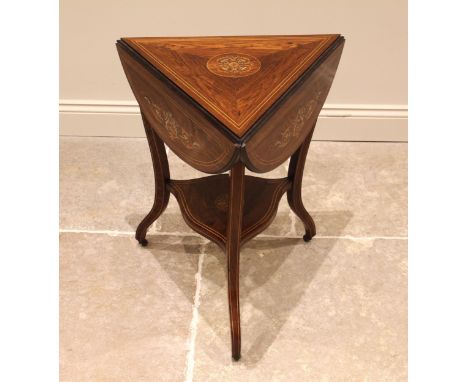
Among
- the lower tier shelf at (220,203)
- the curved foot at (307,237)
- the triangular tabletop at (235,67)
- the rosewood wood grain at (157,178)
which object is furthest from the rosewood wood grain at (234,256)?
the curved foot at (307,237)

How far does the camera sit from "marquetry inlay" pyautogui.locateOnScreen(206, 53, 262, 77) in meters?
1.49

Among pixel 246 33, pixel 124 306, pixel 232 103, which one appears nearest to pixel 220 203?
pixel 124 306

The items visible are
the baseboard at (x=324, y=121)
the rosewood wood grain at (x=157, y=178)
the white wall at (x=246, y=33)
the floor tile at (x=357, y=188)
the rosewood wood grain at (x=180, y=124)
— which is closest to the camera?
the rosewood wood grain at (x=180, y=124)

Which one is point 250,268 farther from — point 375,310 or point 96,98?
point 96,98

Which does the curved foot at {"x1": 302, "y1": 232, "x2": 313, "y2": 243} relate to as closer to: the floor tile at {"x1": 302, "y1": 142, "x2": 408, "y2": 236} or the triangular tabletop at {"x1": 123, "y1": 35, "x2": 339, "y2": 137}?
the floor tile at {"x1": 302, "y1": 142, "x2": 408, "y2": 236}

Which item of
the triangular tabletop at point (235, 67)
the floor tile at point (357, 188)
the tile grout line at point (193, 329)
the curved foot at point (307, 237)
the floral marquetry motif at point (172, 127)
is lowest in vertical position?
the tile grout line at point (193, 329)

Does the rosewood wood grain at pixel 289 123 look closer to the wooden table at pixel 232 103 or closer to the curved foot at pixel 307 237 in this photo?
the wooden table at pixel 232 103

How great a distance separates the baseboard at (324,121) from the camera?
8.05ft

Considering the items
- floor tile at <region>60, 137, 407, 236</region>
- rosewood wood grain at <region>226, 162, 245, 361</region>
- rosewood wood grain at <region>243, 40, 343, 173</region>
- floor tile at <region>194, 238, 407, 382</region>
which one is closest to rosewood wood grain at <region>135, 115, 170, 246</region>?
floor tile at <region>60, 137, 407, 236</region>

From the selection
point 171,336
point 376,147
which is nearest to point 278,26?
point 376,147

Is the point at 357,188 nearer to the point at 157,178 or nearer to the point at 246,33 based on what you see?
the point at 246,33

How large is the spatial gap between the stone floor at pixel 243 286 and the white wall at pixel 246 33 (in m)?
0.21

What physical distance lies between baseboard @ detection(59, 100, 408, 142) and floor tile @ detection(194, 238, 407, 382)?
0.64 metres

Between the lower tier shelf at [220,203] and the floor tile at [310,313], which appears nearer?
the floor tile at [310,313]
